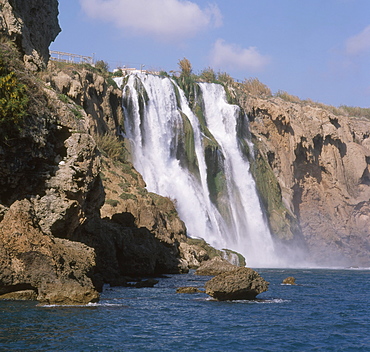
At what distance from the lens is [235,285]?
64.8ft

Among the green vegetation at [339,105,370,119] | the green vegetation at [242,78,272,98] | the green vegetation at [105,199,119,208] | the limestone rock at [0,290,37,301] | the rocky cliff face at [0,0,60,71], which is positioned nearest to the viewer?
the limestone rock at [0,290,37,301]

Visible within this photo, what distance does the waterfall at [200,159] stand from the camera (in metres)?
50.2

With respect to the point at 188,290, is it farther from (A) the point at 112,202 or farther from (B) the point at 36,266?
(A) the point at 112,202

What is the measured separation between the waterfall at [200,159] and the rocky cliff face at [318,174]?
199 inches

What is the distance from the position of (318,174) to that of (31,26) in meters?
50.1

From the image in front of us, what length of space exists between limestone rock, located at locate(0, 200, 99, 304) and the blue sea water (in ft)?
1.81

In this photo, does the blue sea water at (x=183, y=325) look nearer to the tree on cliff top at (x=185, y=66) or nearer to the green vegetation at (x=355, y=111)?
the tree on cliff top at (x=185, y=66)

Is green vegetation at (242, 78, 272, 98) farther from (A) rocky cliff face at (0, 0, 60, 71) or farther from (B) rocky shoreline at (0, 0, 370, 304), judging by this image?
(A) rocky cliff face at (0, 0, 60, 71)

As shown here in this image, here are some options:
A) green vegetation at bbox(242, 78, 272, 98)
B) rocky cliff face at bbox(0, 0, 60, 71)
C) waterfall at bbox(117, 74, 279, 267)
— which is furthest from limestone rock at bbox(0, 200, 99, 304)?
green vegetation at bbox(242, 78, 272, 98)

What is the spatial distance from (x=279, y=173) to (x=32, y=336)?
56.6m

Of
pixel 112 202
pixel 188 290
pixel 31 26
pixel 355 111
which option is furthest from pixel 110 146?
pixel 355 111

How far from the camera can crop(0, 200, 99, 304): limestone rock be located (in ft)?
55.6

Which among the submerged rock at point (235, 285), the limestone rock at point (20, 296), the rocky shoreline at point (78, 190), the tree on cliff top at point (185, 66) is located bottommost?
the limestone rock at point (20, 296)

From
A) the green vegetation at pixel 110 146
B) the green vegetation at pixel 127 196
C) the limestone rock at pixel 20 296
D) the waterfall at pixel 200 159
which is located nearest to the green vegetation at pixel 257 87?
the waterfall at pixel 200 159
